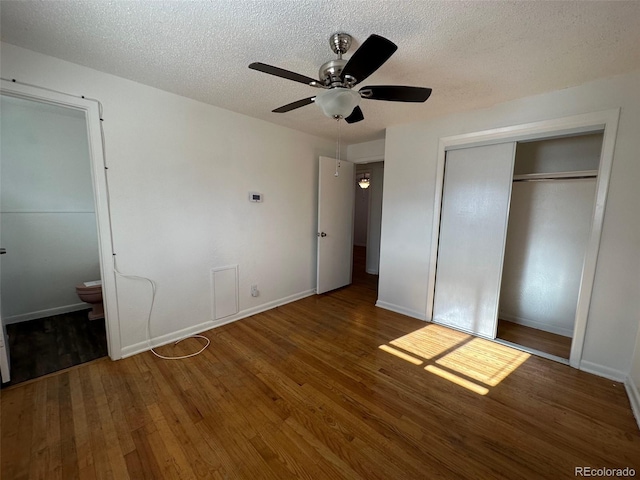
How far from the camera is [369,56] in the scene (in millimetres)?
1224

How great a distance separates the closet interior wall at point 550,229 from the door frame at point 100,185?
4133 millimetres

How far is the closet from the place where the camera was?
2.59 metres

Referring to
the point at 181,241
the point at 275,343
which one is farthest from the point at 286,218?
the point at 275,343

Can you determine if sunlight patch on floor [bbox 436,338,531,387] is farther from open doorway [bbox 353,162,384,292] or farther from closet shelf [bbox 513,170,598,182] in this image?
open doorway [bbox 353,162,384,292]

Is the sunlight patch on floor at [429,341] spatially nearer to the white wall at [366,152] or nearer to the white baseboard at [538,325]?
the white baseboard at [538,325]

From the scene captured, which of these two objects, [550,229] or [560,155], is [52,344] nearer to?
[550,229]

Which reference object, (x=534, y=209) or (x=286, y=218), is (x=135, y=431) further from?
(x=534, y=209)

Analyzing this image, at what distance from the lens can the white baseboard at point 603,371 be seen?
2.04m

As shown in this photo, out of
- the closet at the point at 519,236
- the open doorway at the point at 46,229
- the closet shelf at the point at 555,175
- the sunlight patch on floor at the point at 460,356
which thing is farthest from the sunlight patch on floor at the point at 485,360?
the open doorway at the point at 46,229

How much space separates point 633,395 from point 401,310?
1.93 meters

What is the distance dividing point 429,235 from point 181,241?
2737mm

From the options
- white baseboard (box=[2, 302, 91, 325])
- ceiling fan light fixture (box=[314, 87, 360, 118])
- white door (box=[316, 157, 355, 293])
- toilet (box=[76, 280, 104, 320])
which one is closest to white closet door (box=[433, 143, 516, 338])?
white door (box=[316, 157, 355, 293])

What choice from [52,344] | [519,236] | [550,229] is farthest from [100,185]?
[550,229]
